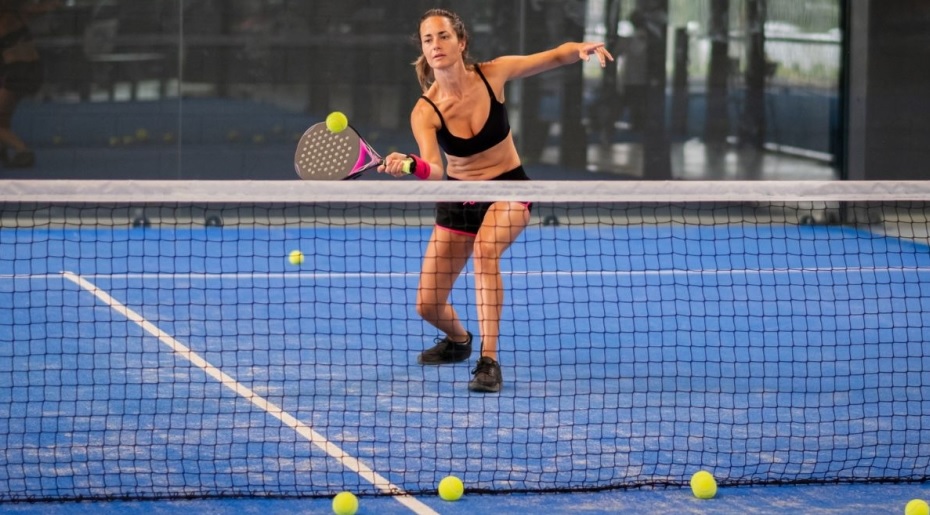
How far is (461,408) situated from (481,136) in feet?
4.22

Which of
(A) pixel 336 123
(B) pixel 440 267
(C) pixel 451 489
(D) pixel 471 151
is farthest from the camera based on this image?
(B) pixel 440 267

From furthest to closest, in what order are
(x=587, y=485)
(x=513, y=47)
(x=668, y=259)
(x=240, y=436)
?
(x=513, y=47) → (x=668, y=259) → (x=240, y=436) → (x=587, y=485)

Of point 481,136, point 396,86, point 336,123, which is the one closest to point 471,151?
point 481,136

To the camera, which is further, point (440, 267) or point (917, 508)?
point (440, 267)

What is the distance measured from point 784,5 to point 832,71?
32.3 inches

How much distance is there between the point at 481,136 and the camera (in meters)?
5.75

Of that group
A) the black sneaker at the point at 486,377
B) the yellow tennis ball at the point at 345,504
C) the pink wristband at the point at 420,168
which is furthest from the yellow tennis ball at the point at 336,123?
the yellow tennis ball at the point at 345,504

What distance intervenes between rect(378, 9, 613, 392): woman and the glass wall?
570 cm

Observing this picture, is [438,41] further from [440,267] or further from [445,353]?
[445,353]

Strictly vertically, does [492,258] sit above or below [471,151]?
below

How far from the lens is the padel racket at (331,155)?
4785 mm

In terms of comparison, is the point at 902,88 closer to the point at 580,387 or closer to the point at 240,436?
the point at 580,387

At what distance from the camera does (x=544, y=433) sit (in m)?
4.88

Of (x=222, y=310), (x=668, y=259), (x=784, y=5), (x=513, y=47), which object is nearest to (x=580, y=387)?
(x=222, y=310)
